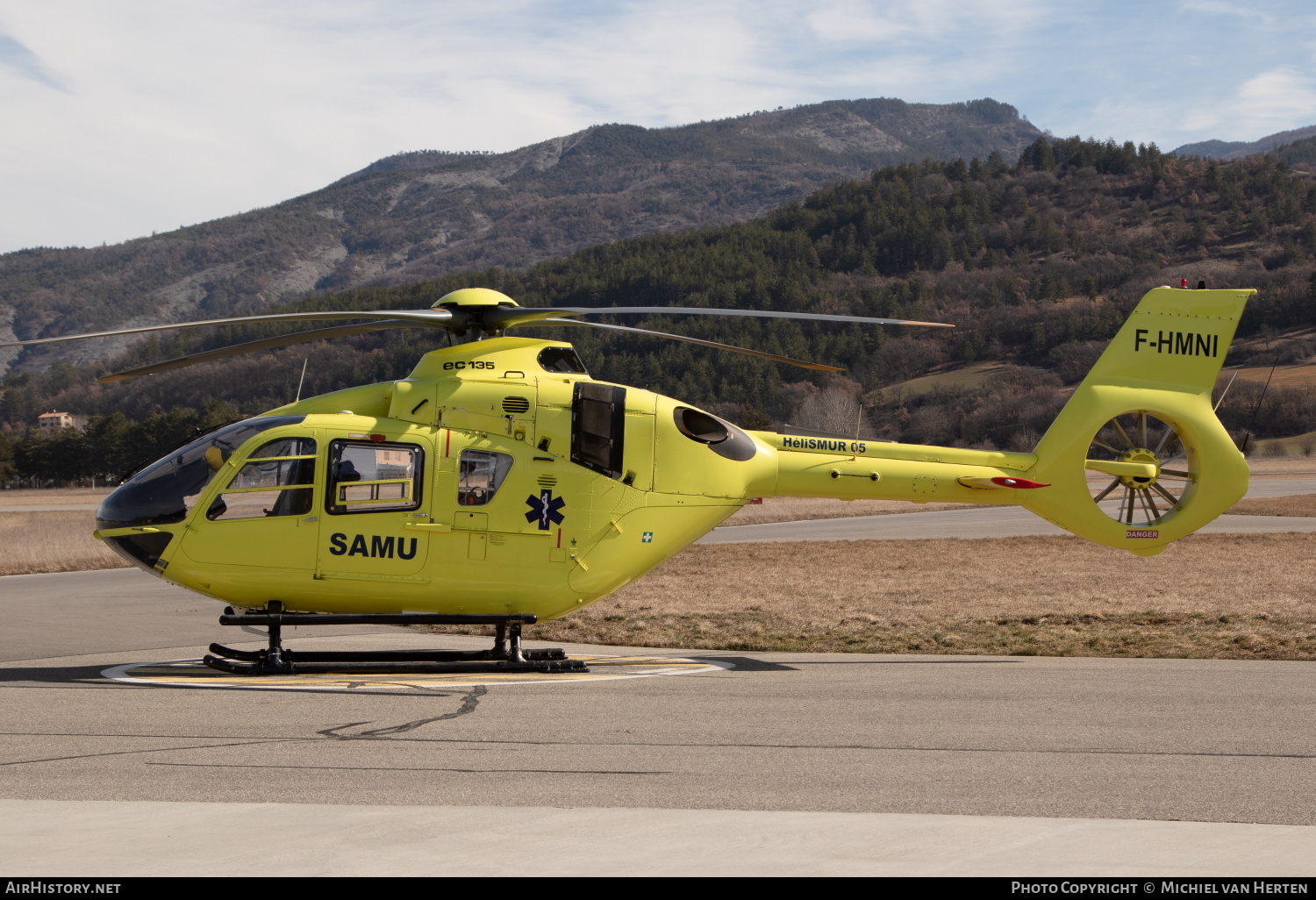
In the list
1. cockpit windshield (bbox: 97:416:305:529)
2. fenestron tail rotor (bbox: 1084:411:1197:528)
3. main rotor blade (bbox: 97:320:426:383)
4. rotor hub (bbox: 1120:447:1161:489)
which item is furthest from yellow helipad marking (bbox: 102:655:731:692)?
rotor hub (bbox: 1120:447:1161:489)

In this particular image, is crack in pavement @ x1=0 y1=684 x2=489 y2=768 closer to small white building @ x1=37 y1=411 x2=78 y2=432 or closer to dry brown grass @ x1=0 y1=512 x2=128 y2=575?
dry brown grass @ x1=0 y1=512 x2=128 y2=575

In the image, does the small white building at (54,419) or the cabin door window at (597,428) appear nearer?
the cabin door window at (597,428)

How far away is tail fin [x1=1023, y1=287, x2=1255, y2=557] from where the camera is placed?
13.1 metres

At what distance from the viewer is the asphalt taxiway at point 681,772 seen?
17.1 ft

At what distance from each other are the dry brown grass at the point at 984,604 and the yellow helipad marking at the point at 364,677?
2.50 m

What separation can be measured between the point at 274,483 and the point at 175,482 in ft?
3.40

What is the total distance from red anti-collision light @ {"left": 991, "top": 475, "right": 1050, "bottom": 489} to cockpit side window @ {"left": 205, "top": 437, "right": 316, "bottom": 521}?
25.9 ft

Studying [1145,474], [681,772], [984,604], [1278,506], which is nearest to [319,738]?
[681,772]

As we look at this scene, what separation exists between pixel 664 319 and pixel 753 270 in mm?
34581

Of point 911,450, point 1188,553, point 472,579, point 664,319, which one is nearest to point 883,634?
point 911,450

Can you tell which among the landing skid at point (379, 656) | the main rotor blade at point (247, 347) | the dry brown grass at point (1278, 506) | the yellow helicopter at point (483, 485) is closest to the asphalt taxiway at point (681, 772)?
the landing skid at point (379, 656)

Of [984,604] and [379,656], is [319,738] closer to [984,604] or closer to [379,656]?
[379,656]

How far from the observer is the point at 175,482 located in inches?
446

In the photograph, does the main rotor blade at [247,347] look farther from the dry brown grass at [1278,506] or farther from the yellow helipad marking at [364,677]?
the dry brown grass at [1278,506]
